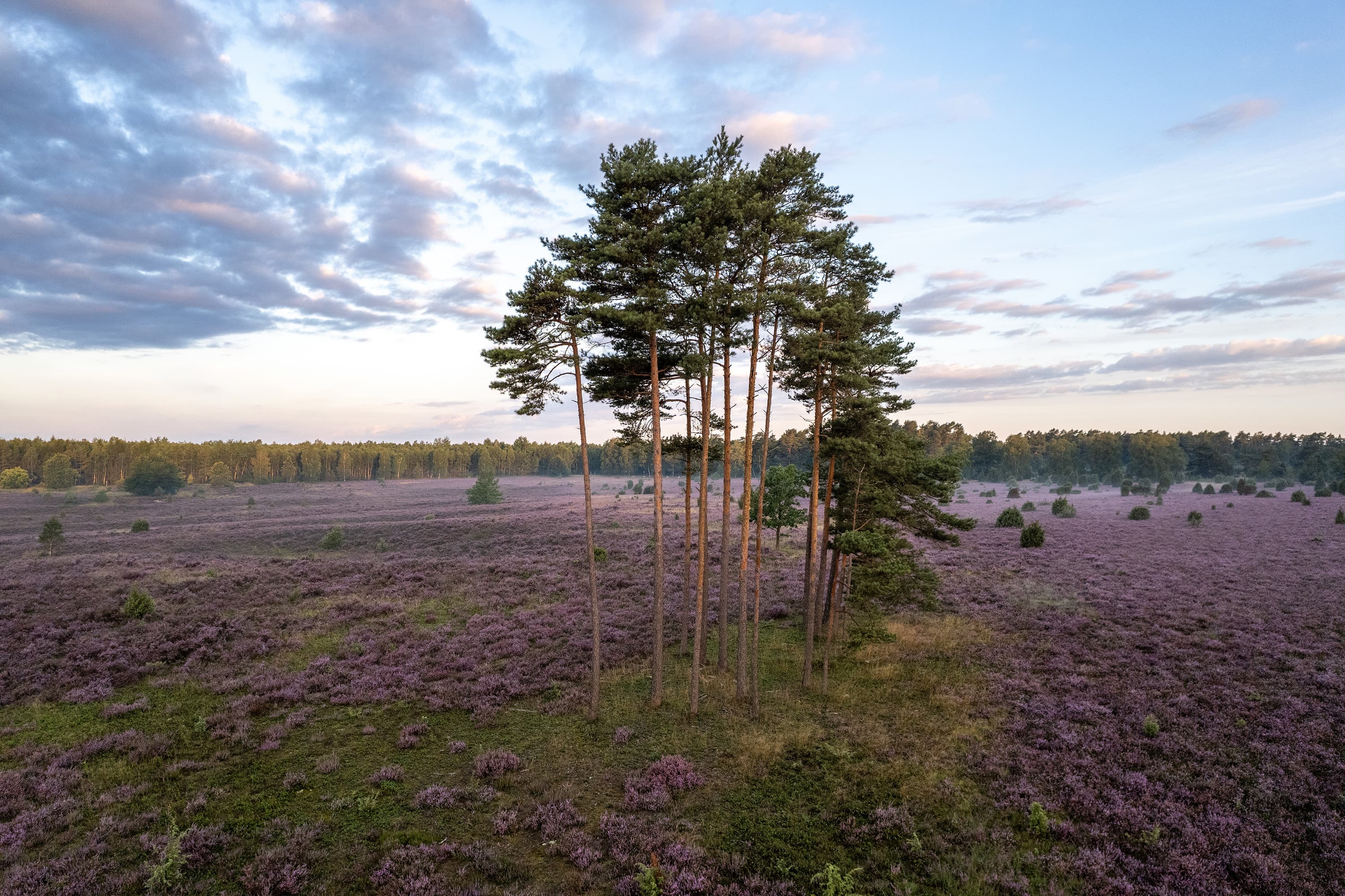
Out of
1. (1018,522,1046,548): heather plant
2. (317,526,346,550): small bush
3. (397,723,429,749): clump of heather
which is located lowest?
(397,723,429,749): clump of heather

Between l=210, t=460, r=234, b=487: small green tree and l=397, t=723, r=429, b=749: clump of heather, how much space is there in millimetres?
130521

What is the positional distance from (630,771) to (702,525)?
7.06 metres

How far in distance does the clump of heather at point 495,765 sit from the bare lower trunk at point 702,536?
527 cm

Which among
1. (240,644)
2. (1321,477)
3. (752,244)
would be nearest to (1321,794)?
(752,244)

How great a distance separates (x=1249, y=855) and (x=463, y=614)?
27473mm

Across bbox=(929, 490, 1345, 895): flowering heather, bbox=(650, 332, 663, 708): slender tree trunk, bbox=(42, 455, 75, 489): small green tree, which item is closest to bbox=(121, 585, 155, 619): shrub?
bbox=(650, 332, 663, 708): slender tree trunk

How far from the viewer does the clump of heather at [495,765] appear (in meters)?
13.5

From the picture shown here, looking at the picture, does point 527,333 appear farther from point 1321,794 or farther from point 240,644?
point 1321,794

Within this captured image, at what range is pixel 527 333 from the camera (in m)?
16.0

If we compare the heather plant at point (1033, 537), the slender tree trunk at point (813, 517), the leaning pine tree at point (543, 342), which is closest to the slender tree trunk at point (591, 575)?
the leaning pine tree at point (543, 342)

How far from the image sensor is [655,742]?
1507 cm

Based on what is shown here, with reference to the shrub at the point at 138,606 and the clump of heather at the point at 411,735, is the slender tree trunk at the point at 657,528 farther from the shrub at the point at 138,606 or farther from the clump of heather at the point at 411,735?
the shrub at the point at 138,606

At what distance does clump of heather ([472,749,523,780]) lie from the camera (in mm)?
13484

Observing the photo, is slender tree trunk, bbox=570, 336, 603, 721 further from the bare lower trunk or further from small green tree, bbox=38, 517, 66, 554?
small green tree, bbox=38, 517, 66, 554
